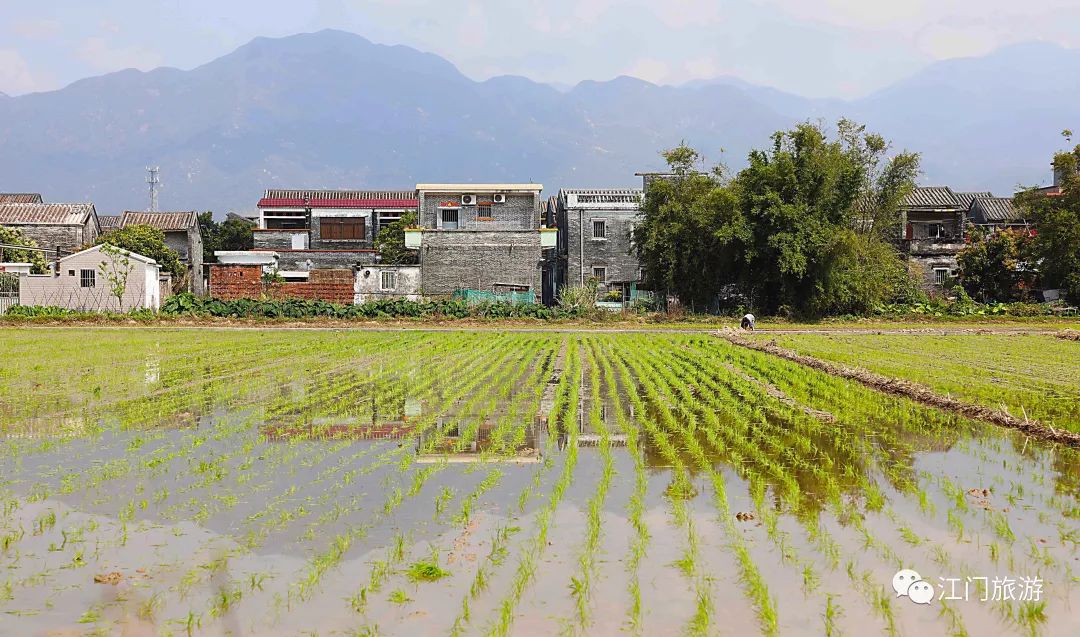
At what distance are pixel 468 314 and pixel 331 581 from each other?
34.2 m

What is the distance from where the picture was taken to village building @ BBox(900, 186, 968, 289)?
5200 cm

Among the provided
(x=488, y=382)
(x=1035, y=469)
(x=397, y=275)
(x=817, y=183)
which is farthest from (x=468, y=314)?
(x=1035, y=469)

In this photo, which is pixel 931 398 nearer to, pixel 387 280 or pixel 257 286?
pixel 257 286

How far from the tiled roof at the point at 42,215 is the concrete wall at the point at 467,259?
2233 centimetres

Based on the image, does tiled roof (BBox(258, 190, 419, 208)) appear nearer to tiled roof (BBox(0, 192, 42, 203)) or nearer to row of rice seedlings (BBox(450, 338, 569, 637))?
tiled roof (BBox(0, 192, 42, 203))

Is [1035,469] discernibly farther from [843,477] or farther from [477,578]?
[477,578]

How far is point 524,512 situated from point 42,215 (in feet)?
190

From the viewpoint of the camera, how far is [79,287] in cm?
4053

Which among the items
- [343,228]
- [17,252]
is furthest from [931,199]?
[17,252]

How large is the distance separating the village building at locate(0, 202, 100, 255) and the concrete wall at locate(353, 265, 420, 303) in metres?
19.5

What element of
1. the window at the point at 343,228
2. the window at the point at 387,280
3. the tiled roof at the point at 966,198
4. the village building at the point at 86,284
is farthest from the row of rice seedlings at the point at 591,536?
the tiled roof at the point at 966,198

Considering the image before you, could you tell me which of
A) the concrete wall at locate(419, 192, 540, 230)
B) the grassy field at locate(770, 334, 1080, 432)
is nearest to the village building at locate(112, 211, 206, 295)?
the concrete wall at locate(419, 192, 540, 230)

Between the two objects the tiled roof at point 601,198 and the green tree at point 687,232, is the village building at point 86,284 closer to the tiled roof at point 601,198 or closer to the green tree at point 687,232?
the green tree at point 687,232

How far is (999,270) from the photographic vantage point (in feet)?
146
